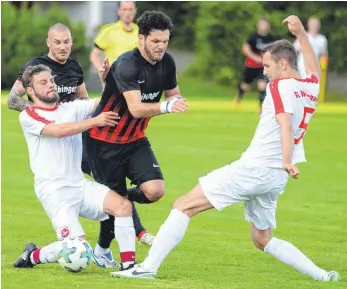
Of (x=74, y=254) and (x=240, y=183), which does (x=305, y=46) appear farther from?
(x=74, y=254)

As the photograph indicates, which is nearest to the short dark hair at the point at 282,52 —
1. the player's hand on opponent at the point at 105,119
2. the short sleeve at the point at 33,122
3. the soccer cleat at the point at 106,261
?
the player's hand on opponent at the point at 105,119

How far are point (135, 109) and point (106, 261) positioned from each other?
1.57m

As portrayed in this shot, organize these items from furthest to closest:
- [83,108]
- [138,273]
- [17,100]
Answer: [17,100]
[83,108]
[138,273]

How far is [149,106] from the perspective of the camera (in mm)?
9789

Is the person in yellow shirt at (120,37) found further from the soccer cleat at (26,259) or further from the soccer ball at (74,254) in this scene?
the soccer ball at (74,254)

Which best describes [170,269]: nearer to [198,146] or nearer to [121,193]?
[121,193]

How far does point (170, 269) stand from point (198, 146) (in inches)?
422

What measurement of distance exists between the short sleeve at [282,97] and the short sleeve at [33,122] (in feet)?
6.56

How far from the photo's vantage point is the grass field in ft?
31.8

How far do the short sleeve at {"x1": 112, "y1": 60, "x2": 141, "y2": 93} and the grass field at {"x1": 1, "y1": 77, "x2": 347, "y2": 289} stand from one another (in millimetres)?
1656

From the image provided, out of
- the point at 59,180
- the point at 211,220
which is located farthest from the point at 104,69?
the point at 211,220

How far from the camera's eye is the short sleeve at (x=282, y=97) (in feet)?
29.6

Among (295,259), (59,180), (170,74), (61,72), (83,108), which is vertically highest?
(170,74)

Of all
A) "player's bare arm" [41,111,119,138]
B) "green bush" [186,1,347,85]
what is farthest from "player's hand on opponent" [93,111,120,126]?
"green bush" [186,1,347,85]
